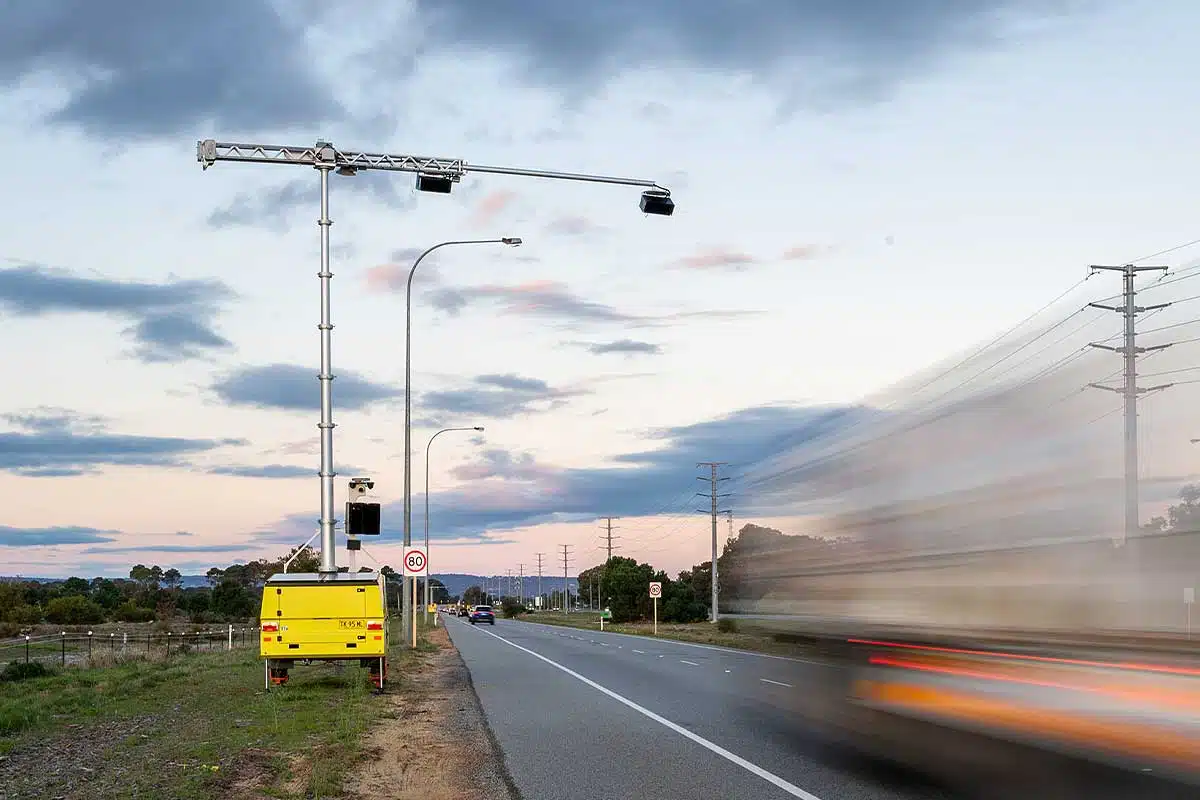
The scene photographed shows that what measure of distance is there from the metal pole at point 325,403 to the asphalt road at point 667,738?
394 cm

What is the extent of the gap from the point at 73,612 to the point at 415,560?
255 ft

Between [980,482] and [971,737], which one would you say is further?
[971,737]

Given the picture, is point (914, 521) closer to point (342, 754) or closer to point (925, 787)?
point (925, 787)

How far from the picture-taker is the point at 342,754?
13.6m

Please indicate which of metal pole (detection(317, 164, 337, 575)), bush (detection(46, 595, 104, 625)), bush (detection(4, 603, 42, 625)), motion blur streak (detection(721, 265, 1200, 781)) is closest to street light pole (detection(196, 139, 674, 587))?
metal pole (detection(317, 164, 337, 575))

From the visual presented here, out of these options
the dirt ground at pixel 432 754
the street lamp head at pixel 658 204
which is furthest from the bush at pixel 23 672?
the street lamp head at pixel 658 204

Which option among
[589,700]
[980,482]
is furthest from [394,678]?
[980,482]

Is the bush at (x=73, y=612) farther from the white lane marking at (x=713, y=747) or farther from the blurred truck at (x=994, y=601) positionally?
the blurred truck at (x=994, y=601)

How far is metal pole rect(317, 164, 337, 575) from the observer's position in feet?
71.8

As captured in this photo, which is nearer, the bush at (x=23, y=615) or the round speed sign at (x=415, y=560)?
the round speed sign at (x=415, y=560)

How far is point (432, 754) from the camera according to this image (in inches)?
559

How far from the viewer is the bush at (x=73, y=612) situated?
101 m

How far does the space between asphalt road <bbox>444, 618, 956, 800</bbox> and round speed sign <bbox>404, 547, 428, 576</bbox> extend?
6094 mm

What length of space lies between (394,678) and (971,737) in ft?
45.8
